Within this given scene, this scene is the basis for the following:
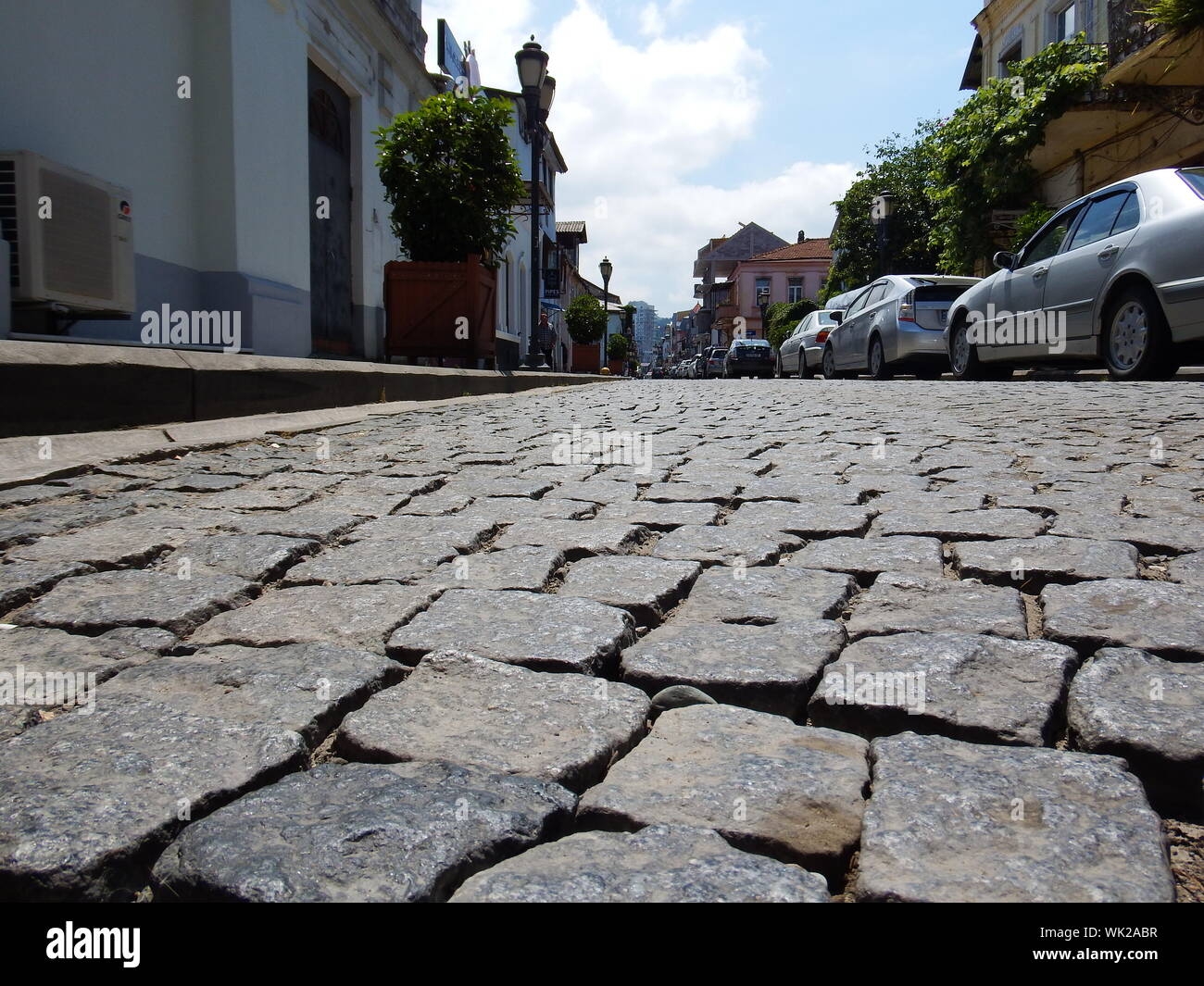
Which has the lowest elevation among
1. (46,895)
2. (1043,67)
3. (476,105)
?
(46,895)

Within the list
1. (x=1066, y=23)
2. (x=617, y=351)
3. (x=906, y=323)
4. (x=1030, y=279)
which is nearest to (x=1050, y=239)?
(x=1030, y=279)

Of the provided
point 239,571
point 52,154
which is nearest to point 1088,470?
point 239,571

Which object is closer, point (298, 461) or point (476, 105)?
point (298, 461)

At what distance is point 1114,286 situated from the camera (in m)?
8.02

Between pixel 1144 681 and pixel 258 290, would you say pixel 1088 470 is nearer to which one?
pixel 1144 681

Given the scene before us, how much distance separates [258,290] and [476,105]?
3.52 metres

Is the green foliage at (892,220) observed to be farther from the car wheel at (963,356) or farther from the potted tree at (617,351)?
the car wheel at (963,356)

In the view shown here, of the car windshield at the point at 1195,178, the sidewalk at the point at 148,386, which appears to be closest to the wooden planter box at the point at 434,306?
the sidewalk at the point at 148,386

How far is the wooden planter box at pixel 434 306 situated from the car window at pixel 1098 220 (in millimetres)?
6102

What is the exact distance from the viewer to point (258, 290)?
29.6 feet

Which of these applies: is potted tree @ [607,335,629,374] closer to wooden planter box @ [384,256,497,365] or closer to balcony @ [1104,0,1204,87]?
balcony @ [1104,0,1204,87]

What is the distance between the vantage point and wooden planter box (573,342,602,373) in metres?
33.6

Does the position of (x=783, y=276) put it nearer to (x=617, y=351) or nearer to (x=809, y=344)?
(x=617, y=351)

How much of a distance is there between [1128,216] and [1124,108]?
9.59 metres
